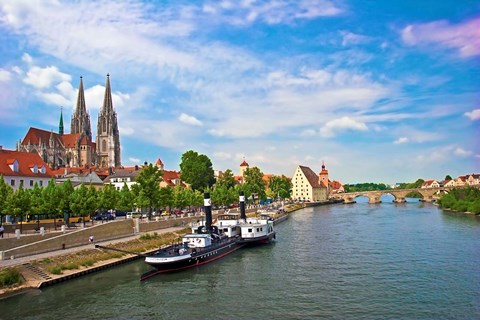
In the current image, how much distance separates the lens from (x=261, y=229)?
63.4 metres

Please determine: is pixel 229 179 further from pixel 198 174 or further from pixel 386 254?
pixel 386 254

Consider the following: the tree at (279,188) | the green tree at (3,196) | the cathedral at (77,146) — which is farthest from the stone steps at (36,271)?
the tree at (279,188)

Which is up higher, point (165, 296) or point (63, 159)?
point (63, 159)

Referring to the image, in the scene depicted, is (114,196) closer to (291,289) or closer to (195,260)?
(195,260)

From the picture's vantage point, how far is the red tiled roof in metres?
64.4

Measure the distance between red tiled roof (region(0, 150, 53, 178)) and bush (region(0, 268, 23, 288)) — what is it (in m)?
33.5

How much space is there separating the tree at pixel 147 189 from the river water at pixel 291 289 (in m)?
23.7

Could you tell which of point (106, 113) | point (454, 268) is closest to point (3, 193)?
point (454, 268)

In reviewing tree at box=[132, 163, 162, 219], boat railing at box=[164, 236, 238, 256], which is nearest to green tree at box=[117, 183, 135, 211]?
tree at box=[132, 163, 162, 219]

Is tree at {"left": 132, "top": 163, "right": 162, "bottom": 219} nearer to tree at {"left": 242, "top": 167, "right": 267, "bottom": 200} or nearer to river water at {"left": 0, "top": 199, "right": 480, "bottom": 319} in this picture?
river water at {"left": 0, "top": 199, "right": 480, "bottom": 319}

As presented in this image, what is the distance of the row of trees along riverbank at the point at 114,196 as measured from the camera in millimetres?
48675

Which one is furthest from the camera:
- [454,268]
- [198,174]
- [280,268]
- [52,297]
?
[198,174]

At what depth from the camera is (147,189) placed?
7050 centimetres

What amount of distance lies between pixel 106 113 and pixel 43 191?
152 meters
